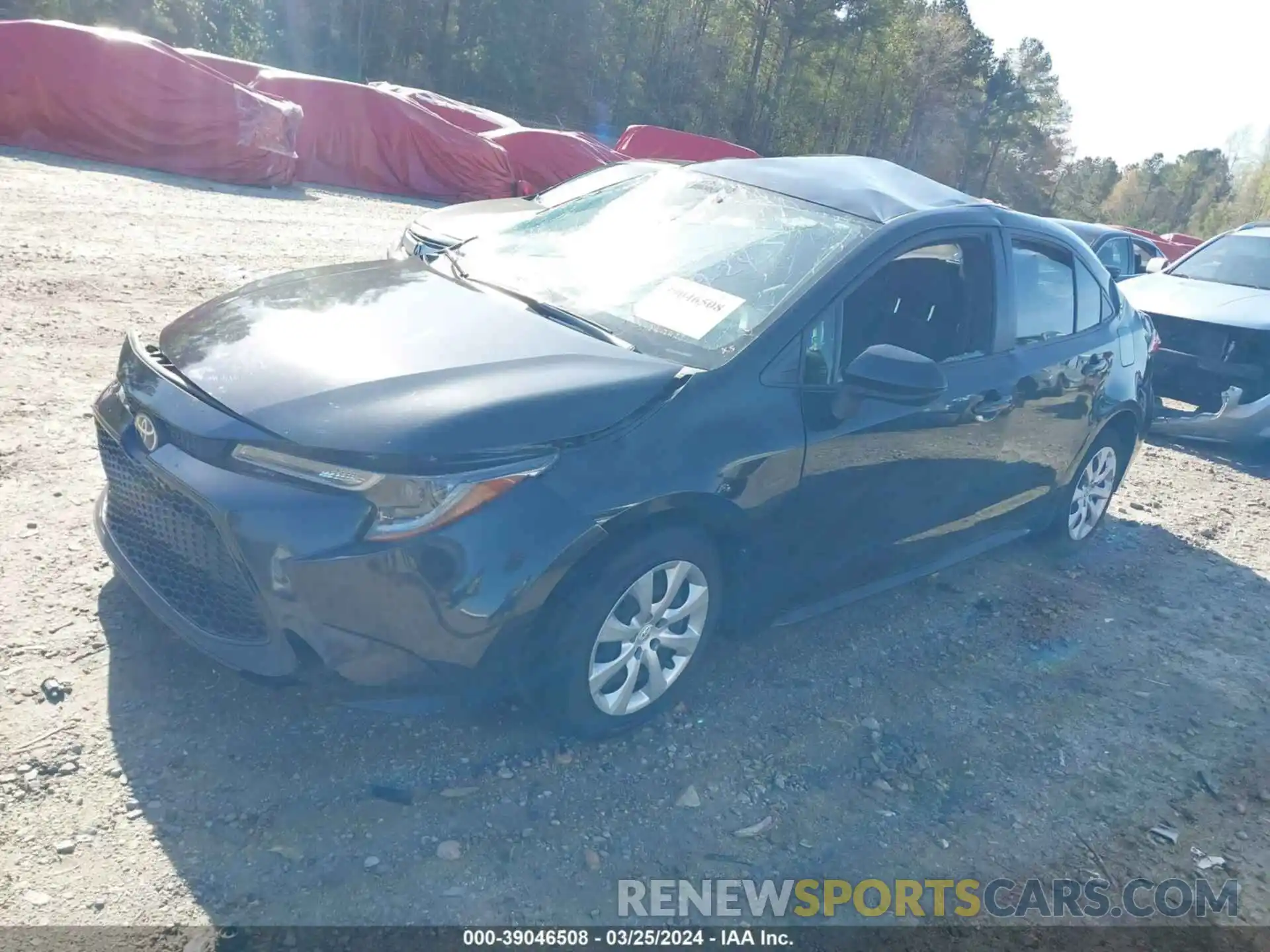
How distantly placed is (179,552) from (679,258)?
2070 mm

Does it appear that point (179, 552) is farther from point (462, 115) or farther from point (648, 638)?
point (462, 115)

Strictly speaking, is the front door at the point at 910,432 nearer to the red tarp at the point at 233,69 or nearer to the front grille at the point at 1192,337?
the front grille at the point at 1192,337

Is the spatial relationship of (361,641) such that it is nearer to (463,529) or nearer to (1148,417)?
(463,529)

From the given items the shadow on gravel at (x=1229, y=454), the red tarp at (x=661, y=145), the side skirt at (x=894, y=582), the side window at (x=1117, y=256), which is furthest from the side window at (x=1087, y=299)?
the red tarp at (x=661, y=145)

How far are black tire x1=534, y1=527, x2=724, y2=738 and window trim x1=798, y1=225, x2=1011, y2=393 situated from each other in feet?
2.50

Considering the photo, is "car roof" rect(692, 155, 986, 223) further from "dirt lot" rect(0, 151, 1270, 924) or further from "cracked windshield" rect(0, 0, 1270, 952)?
"dirt lot" rect(0, 151, 1270, 924)

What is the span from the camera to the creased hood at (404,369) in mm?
2766

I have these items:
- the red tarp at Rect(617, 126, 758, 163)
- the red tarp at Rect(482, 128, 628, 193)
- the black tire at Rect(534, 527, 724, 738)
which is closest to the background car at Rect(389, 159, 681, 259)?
the black tire at Rect(534, 527, 724, 738)

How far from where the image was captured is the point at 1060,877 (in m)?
3.13

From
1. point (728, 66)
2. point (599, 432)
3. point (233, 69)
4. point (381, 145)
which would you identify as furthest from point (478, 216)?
point (728, 66)

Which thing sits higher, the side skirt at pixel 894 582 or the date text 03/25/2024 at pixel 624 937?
the side skirt at pixel 894 582

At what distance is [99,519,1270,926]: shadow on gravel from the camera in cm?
267

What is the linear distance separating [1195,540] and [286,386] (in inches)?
221

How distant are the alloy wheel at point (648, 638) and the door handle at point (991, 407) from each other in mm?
1599
